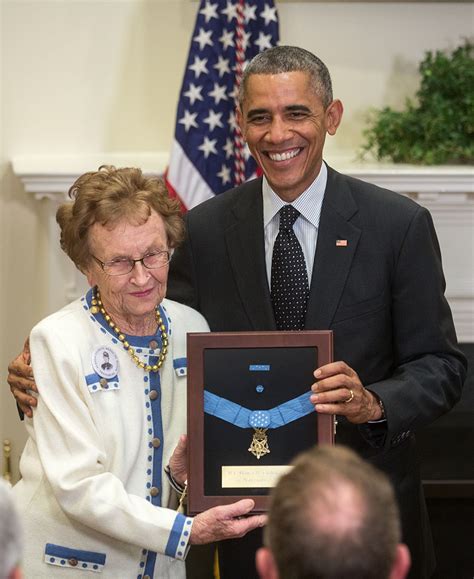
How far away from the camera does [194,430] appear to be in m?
2.78

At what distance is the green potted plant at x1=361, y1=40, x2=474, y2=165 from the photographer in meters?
5.18

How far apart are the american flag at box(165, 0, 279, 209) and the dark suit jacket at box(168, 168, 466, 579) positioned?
1960mm

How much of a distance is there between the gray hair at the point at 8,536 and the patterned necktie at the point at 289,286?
5.30 ft

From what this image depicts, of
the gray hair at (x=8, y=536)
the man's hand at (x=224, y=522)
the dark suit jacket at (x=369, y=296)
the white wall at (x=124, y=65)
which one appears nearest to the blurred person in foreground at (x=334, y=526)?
the gray hair at (x=8, y=536)

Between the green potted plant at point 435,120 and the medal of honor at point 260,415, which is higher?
the green potted plant at point 435,120

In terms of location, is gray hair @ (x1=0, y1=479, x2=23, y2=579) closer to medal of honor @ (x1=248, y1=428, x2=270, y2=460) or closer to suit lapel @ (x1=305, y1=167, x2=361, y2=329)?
medal of honor @ (x1=248, y1=428, x2=270, y2=460)

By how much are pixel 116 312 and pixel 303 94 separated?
831 millimetres

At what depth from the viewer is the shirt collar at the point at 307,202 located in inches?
128

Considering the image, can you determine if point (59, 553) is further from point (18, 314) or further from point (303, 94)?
point (18, 314)

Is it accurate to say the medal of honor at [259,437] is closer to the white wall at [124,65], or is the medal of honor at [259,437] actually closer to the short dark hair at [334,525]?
the short dark hair at [334,525]

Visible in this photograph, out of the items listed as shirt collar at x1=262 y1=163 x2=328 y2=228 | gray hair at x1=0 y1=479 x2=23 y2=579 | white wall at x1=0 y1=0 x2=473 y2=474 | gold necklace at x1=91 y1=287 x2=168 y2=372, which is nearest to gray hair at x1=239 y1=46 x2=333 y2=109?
shirt collar at x1=262 y1=163 x2=328 y2=228

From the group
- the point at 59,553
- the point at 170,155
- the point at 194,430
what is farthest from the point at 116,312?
the point at 170,155

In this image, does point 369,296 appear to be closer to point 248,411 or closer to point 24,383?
point 248,411

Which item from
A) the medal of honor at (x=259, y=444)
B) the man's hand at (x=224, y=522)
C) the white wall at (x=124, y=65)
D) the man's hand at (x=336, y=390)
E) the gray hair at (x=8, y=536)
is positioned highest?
the white wall at (x=124, y=65)
